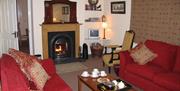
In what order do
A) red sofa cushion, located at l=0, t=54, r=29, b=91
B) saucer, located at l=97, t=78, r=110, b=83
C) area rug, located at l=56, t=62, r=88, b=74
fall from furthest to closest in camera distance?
area rug, located at l=56, t=62, r=88, b=74
saucer, located at l=97, t=78, r=110, b=83
red sofa cushion, located at l=0, t=54, r=29, b=91

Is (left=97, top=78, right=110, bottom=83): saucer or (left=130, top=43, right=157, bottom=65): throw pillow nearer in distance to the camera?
(left=97, top=78, right=110, bottom=83): saucer

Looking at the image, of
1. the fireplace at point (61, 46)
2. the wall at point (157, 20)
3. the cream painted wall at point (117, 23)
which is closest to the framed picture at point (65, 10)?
the fireplace at point (61, 46)

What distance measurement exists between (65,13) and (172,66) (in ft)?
11.5

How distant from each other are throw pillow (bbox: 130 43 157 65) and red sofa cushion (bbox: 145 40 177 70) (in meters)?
0.11

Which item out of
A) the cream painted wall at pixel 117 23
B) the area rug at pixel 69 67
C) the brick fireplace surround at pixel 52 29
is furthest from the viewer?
the brick fireplace surround at pixel 52 29

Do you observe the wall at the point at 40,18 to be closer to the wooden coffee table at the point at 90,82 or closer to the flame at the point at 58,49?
the flame at the point at 58,49

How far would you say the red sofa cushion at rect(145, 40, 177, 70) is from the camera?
4125mm

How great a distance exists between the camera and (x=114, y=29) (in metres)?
6.60

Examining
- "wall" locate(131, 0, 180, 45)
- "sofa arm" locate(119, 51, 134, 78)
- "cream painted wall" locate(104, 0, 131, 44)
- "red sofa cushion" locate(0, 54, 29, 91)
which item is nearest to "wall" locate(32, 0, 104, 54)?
"cream painted wall" locate(104, 0, 131, 44)

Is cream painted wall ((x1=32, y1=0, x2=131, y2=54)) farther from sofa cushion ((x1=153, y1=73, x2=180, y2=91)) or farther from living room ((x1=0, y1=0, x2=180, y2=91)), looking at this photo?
sofa cushion ((x1=153, y1=73, x2=180, y2=91))

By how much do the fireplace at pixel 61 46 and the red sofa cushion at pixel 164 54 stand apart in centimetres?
268

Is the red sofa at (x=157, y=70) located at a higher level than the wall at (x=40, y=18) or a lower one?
lower

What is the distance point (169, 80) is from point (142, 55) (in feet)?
3.18

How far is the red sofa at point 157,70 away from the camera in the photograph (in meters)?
3.62
